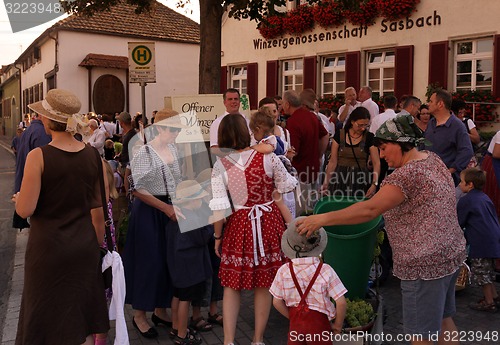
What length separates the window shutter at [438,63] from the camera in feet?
48.2

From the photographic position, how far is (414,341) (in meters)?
3.41

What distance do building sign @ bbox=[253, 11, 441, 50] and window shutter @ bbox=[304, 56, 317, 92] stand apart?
0.61 meters

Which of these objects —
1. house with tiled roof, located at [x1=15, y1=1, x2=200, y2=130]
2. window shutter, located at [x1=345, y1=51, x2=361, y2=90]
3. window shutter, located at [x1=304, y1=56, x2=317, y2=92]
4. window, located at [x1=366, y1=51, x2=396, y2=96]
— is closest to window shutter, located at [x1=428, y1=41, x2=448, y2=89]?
window, located at [x1=366, y1=51, x2=396, y2=96]

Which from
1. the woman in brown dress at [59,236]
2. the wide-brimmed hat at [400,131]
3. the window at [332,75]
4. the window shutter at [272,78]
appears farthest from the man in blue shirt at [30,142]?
the window shutter at [272,78]

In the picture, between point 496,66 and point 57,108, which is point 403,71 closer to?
point 496,66

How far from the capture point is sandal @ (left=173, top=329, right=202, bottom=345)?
4.54 metres

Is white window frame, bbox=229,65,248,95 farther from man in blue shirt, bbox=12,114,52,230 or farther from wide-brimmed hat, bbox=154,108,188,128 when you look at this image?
wide-brimmed hat, bbox=154,108,188,128

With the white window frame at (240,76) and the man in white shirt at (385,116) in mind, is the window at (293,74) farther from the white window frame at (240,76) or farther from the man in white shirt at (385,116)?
the man in white shirt at (385,116)

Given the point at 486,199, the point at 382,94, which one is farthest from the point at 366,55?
the point at 486,199

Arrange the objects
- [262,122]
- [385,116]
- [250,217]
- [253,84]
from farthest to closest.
→ [253,84] < [385,116] < [262,122] < [250,217]

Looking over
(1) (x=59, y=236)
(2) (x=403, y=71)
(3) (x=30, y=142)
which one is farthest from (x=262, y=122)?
(2) (x=403, y=71)

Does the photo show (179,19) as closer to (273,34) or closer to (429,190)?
(273,34)

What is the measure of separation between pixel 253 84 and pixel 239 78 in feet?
4.84

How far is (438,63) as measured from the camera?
48.8 ft
